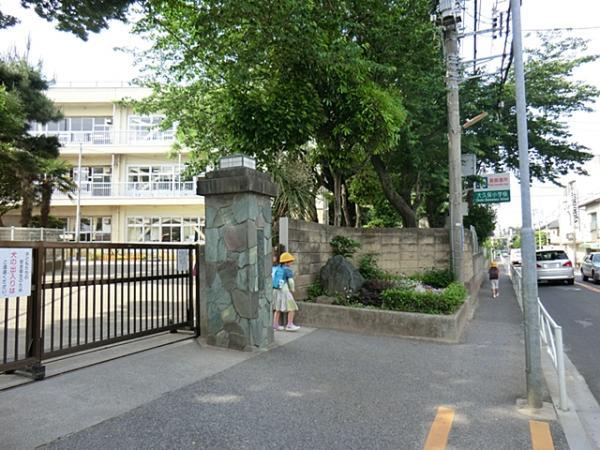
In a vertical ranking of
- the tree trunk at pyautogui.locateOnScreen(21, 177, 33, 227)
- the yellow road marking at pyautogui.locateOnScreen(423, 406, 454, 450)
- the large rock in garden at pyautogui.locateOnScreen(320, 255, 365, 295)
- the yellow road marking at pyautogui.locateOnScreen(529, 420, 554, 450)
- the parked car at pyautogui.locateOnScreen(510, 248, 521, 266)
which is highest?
the tree trunk at pyautogui.locateOnScreen(21, 177, 33, 227)

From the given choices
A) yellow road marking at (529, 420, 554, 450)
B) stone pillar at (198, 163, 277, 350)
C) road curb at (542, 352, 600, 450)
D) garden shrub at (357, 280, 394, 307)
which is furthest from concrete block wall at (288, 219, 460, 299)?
yellow road marking at (529, 420, 554, 450)

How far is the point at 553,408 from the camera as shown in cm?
460

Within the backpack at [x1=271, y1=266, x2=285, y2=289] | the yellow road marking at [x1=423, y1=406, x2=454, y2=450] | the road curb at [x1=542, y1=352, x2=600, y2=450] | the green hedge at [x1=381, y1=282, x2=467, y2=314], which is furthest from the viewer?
the green hedge at [x1=381, y1=282, x2=467, y2=314]

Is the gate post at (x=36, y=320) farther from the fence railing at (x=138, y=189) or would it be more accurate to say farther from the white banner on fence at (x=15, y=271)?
the fence railing at (x=138, y=189)

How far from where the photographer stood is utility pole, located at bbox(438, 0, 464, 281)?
37.1 feet

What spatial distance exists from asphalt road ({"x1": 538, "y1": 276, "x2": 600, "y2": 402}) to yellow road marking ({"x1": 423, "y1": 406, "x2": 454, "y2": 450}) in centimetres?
230

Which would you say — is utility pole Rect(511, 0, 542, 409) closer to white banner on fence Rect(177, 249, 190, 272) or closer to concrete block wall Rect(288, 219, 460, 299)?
white banner on fence Rect(177, 249, 190, 272)

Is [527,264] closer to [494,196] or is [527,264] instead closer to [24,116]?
[494,196]

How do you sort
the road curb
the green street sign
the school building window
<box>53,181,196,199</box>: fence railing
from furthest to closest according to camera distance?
the school building window < <box>53,181,196,199</box>: fence railing < the green street sign < the road curb

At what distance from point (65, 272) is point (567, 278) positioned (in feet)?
70.7

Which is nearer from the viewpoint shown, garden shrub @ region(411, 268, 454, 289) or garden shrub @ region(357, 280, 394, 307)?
garden shrub @ region(357, 280, 394, 307)

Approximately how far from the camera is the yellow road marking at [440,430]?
12.0 feet

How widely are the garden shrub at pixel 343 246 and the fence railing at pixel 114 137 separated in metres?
23.5

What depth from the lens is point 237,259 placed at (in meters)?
6.54
